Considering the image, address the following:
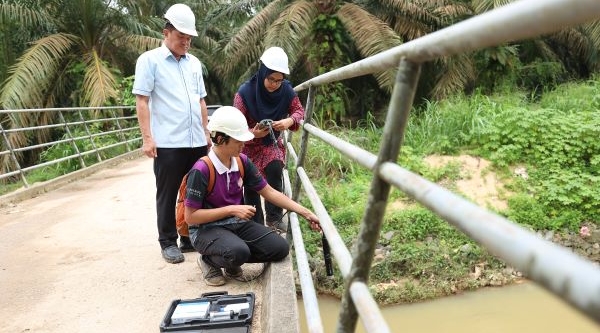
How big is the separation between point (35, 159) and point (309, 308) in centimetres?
1217

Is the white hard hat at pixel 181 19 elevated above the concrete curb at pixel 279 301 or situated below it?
above

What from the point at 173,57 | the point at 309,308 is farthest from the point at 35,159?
the point at 309,308

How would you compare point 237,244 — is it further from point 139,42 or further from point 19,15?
point 139,42

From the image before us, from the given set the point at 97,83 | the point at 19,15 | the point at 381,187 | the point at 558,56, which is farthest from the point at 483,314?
the point at 558,56

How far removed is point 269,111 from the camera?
371 centimetres

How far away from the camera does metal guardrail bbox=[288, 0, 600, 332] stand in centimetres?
51

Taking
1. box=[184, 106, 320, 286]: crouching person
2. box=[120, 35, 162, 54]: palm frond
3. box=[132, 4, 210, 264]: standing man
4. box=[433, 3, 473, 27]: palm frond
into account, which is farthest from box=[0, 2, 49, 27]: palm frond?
box=[184, 106, 320, 286]: crouching person

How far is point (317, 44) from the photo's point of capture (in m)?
10.4

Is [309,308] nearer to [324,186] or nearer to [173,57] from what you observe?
[173,57]

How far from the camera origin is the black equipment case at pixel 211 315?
7.93ft

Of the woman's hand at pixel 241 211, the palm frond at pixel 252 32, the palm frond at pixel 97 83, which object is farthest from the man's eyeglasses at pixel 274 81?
the palm frond at pixel 252 32

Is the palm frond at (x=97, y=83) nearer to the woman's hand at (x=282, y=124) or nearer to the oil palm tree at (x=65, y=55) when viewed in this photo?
the oil palm tree at (x=65, y=55)

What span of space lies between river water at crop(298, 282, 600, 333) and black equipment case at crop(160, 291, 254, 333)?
1902 mm

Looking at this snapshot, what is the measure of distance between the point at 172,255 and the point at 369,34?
755cm
